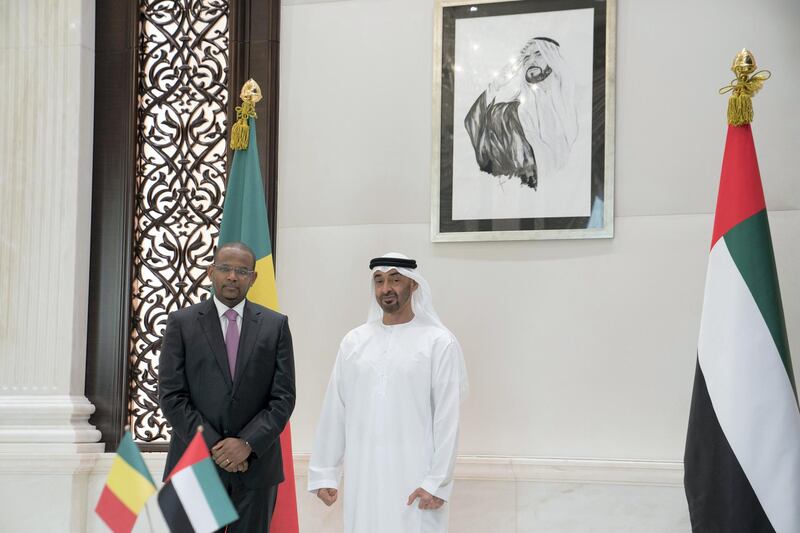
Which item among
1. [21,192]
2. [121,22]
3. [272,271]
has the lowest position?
[272,271]

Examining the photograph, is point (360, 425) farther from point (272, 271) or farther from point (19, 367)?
point (19, 367)

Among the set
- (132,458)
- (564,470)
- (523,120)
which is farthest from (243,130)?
(132,458)

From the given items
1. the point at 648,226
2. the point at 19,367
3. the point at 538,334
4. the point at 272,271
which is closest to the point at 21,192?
the point at 19,367

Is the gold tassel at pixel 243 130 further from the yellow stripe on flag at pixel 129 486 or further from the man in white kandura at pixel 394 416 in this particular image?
the yellow stripe on flag at pixel 129 486

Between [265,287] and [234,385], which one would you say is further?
[265,287]

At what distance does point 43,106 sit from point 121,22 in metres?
0.67

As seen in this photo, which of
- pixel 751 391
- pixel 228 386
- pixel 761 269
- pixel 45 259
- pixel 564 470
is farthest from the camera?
pixel 45 259

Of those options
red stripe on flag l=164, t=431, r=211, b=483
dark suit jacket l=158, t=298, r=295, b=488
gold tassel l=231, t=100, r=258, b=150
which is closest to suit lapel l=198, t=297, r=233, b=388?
dark suit jacket l=158, t=298, r=295, b=488

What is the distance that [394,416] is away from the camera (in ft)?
14.5

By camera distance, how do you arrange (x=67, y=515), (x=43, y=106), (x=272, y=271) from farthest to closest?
(x=43, y=106) < (x=67, y=515) < (x=272, y=271)

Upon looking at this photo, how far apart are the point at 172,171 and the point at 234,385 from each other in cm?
227

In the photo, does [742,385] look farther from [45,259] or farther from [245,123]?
[45,259]

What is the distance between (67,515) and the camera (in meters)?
5.38

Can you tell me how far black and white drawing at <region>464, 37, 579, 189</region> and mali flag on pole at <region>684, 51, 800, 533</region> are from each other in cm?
102
